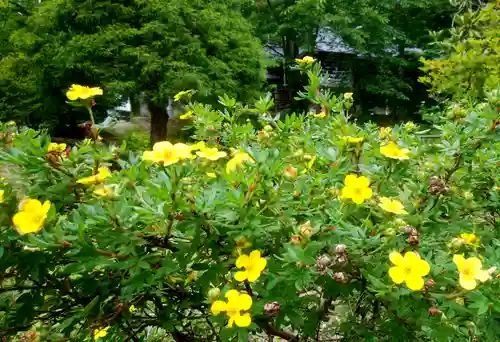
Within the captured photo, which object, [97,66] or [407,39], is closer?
[97,66]

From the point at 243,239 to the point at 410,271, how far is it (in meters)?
0.24

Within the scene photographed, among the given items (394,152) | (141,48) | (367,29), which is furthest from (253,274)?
(367,29)

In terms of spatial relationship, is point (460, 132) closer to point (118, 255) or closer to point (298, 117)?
point (298, 117)

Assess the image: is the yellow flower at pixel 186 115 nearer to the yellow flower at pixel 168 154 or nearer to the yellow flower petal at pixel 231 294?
the yellow flower at pixel 168 154

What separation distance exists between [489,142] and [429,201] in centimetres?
21

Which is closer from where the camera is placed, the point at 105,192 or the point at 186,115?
the point at 105,192

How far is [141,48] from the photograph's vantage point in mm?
6543

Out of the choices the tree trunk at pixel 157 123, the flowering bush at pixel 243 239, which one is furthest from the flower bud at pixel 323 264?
the tree trunk at pixel 157 123

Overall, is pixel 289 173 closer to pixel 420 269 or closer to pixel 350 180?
pixel 350 180

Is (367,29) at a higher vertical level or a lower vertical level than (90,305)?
lower

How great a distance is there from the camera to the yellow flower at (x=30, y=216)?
0.61 m

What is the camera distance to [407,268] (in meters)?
0.62

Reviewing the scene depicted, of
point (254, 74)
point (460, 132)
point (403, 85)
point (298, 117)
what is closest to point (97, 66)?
point (254, 74)

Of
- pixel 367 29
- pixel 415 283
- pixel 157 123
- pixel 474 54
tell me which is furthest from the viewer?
pixel 367 29
